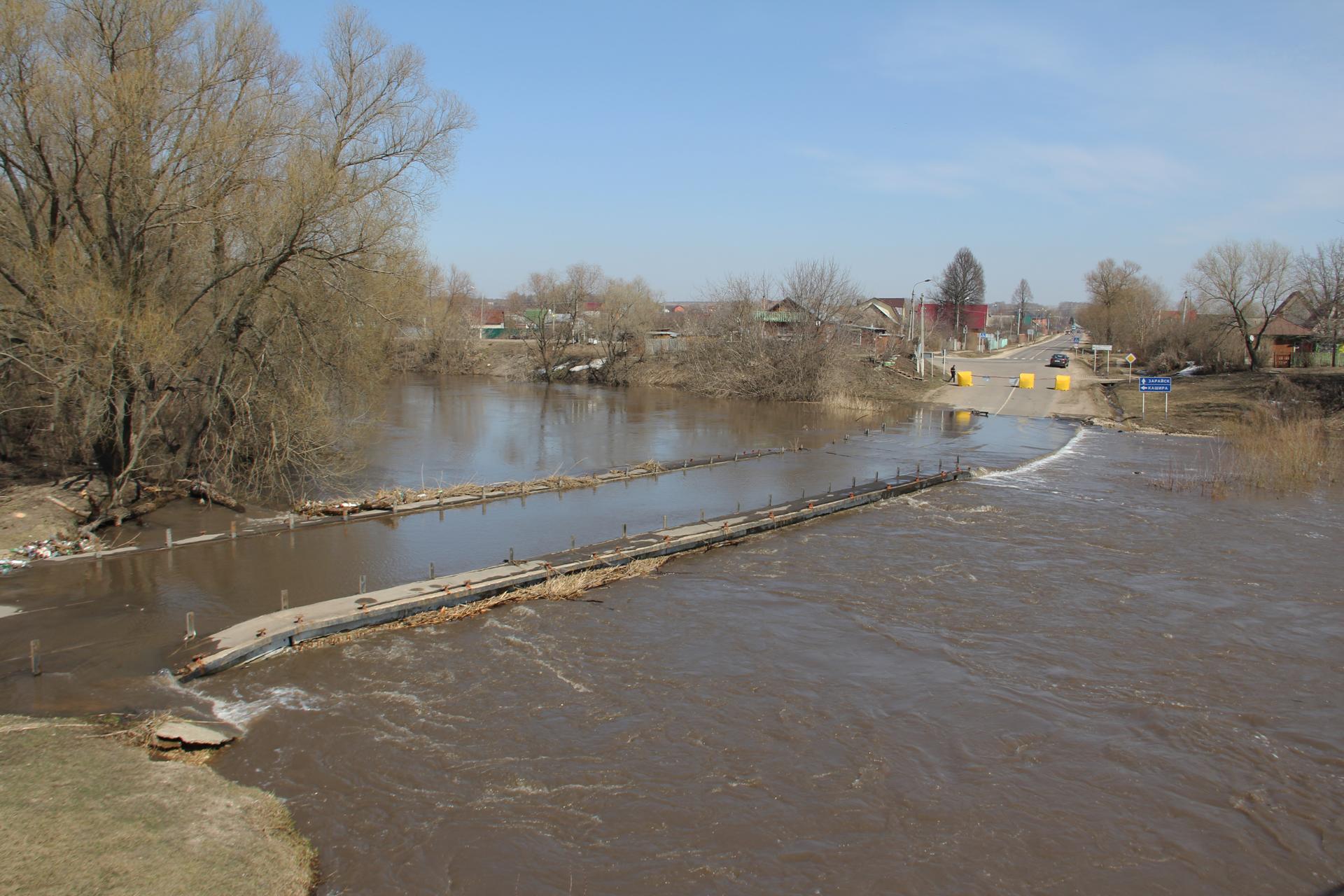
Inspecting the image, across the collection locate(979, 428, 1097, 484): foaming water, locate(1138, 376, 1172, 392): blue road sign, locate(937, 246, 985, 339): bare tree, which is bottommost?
locate(979, 428, 1097, 484): foaming water

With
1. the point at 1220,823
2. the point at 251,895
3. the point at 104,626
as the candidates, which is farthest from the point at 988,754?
the point at 104,626

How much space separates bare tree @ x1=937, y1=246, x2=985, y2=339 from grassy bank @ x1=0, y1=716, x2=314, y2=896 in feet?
331

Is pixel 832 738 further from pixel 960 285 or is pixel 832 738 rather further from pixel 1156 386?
pixel 960 285

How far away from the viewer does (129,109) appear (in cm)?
1658

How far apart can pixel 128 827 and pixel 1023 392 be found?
174 feet

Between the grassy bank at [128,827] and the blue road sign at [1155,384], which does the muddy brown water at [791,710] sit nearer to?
the grassy bank at [128,827]

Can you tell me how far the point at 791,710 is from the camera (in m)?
10.5

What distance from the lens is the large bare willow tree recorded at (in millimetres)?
16109

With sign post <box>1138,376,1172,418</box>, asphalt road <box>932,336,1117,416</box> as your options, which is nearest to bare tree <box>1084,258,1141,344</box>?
asphalt road <box>932,336,1117,416</box>

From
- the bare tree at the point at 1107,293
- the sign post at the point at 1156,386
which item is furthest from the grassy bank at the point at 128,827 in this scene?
the bare tree at the point at 1107,293

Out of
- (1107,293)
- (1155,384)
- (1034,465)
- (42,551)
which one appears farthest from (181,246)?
(1107,293)

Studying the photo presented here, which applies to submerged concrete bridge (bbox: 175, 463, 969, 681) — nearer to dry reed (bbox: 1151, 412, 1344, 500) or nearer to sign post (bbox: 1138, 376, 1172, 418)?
dry reed (bbox: 1151, 412, 1344, 500)

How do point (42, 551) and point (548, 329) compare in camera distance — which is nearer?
point (42, 551)

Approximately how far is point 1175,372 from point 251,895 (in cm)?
6176
